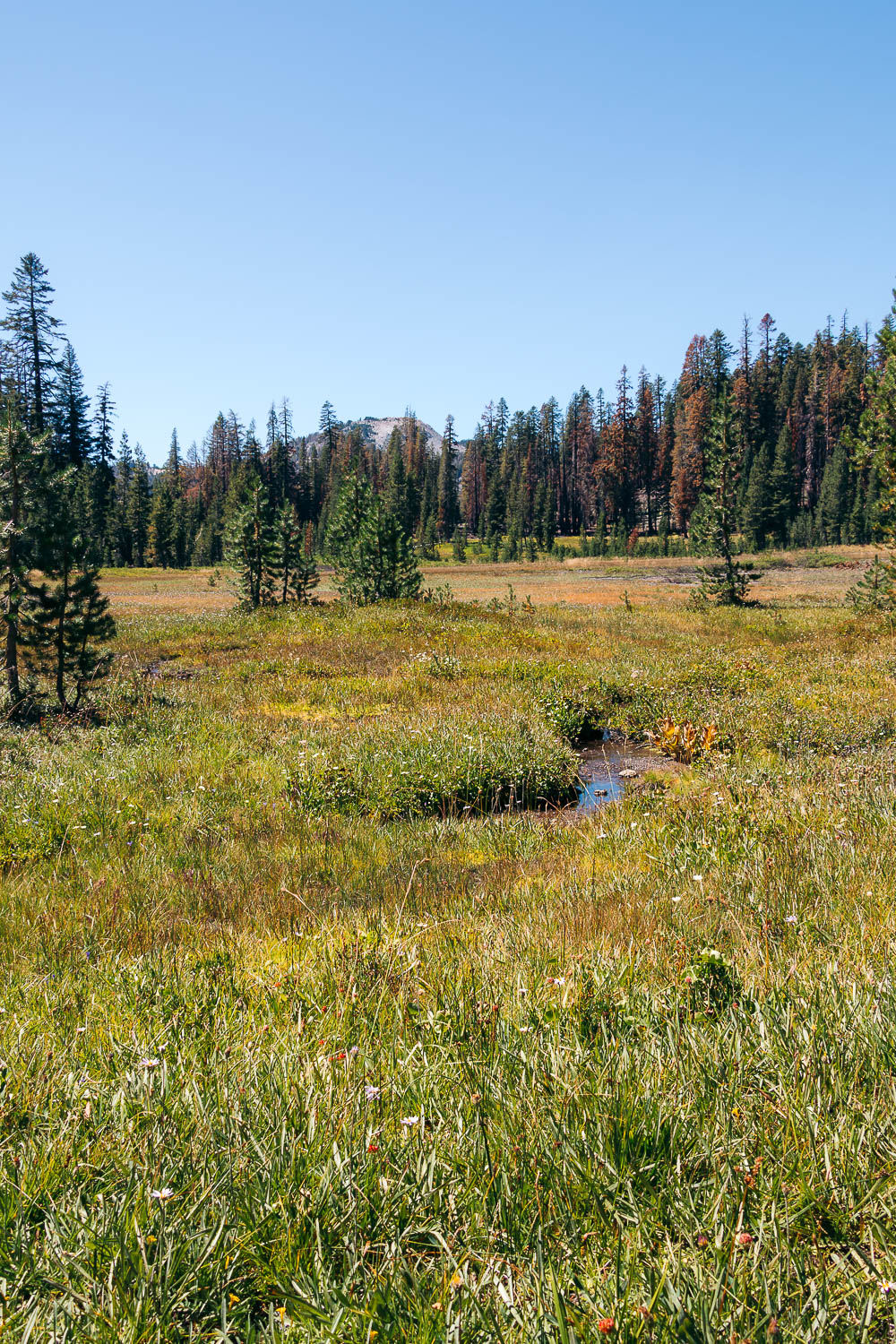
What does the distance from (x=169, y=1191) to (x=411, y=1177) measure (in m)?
0.62

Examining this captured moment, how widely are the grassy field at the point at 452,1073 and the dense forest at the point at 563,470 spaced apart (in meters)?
52.9

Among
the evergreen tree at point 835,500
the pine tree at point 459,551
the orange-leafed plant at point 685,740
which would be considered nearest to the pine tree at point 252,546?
the orange-leafed plant at point 685,740

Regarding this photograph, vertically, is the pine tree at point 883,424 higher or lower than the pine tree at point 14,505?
higher

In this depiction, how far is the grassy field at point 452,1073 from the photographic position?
62.4 inches

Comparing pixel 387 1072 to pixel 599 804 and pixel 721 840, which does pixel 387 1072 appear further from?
pixel 599 804

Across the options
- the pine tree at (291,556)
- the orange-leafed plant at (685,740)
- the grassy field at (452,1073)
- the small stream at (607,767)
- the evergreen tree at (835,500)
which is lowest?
the small stream at (607,767)

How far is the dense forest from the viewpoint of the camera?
75125 mm

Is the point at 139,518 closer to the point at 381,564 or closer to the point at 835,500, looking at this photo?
the point at 381,564

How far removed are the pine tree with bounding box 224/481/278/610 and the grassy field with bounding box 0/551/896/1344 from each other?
24.6 m

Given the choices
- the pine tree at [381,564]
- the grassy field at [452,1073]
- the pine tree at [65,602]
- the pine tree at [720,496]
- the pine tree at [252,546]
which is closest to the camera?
the grassy field at [452,1073]

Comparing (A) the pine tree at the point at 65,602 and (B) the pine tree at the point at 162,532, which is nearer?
(A) the pine tree at the point at 65,602

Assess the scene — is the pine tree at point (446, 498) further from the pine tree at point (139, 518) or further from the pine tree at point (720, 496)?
the pine tree at point (720, 496)

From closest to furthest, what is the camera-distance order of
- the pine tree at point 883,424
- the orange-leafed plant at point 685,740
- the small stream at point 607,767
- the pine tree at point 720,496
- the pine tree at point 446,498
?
the small stream at point 607,767, the orange-leafed plant at point 685,740, the pine tree at point 883,424, the pine tree at point 720,496, the pine tree at point 446,498

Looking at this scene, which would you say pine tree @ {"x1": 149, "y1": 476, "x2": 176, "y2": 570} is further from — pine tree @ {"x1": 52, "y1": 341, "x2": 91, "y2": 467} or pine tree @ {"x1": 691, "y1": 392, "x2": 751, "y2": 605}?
pine tree @ {"x1": 691, "y1": 392, "x2": 751, "y2": 605}
